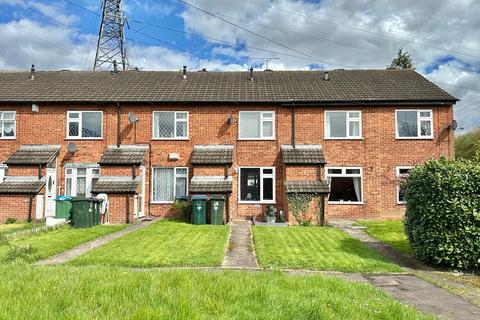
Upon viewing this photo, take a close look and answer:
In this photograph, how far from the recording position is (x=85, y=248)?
1099cm

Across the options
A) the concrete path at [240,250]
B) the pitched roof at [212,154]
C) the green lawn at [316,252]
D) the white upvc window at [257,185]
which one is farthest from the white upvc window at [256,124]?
the green lawn at [316,252]

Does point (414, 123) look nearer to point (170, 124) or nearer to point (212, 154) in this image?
point (212, 154)

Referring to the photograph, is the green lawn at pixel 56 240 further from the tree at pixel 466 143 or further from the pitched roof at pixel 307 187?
the tree at pixel 466 143

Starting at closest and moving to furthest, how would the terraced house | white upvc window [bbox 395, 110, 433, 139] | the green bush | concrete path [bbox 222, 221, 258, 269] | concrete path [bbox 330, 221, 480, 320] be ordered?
concrete path [bbox 330, 221, 480, 320], the green bush, concrete path [bbox 222, 221, 258, 269], the terraced house, white upvc window [bbox 395, 110, 433, 139]

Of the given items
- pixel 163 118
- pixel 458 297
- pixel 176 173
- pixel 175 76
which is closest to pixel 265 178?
pixel 176 173

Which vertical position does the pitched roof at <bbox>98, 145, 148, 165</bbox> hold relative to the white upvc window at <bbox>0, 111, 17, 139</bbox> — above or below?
below

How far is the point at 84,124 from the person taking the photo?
786 inches

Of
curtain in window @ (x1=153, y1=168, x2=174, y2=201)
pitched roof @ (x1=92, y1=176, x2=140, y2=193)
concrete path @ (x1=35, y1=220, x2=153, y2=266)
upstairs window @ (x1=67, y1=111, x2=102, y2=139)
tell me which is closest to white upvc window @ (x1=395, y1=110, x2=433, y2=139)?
curtain in window @ (x1=153, y1=168, x2=174, y2=201)

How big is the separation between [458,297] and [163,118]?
15.5m

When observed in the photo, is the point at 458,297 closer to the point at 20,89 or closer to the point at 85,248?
the point at 85,248

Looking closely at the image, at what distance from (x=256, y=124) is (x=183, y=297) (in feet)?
49.2

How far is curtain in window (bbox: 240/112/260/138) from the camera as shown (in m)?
19.7

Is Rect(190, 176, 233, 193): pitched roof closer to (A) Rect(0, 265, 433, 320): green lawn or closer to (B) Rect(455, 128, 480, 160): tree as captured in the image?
(A) Rect(0, 265, 433, 320): green lawn

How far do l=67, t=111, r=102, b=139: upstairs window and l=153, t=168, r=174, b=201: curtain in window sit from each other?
3481 millimetres
